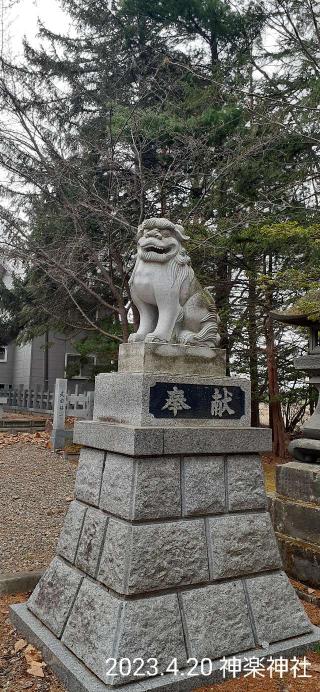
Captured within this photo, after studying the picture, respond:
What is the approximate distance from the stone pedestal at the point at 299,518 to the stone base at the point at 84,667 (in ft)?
3.26

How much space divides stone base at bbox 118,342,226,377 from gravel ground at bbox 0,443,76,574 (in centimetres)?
254

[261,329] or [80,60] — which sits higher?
[80,60]

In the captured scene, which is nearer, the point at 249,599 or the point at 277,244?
the point at 249,599

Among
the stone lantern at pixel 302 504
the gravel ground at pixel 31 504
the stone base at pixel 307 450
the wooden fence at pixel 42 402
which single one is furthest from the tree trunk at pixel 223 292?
the stone base at pixel 307 450

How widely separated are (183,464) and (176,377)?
573mm

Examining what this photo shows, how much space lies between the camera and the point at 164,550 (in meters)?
3.12

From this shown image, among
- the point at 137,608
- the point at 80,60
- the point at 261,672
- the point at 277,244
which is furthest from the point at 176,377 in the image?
the point at 80,60

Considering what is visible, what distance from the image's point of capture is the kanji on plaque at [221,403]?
11.8 feet

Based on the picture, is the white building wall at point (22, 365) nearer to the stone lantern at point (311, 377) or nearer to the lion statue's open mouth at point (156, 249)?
the stone lantern at point (311, 377)

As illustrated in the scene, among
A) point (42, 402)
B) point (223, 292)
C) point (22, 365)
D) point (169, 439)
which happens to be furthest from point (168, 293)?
point (22, 365)

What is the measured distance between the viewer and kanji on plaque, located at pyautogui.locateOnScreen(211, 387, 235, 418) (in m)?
3.60

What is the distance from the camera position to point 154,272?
12.3 ft

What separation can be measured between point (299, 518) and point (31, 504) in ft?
13.3

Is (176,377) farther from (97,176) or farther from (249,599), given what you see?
(97,176)
